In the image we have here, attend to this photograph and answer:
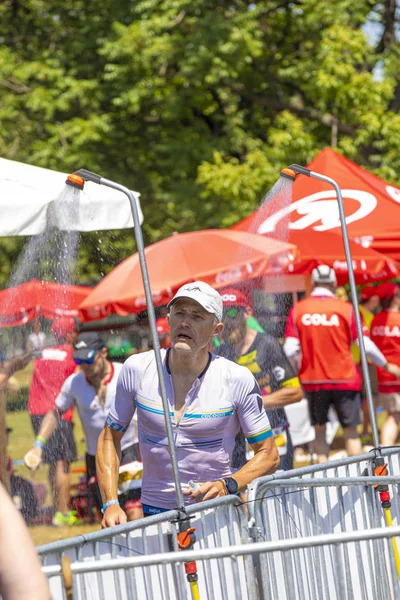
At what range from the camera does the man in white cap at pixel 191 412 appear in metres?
4.36

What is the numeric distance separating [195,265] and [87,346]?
2.77 metres

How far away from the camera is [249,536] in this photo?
13.6 feet

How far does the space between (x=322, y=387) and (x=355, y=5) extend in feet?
34.7

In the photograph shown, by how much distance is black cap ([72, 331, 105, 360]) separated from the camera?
25.3ft

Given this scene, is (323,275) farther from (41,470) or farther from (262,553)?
(262,553)

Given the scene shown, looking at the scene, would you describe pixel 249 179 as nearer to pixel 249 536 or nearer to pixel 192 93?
pixel 192 93

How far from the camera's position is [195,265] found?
10297mm

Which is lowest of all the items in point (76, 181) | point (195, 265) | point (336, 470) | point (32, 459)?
point (32, 459)

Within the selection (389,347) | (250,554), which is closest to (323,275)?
(389,347)

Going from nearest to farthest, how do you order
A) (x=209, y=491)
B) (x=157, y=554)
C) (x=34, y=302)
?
(x=157, y=554), (x=209, y=491), (x=34, y=302)

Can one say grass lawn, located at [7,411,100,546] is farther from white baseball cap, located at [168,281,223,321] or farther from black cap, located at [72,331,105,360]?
white baseball cap, located at [168,281,223,321]

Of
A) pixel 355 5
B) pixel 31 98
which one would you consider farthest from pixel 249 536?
pixel 31 98

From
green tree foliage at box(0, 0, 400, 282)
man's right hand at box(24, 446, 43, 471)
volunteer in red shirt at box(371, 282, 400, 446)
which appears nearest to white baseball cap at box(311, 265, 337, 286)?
volunteer in red shirt at box(371, 282, 400, 446)

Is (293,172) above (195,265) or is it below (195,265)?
above
